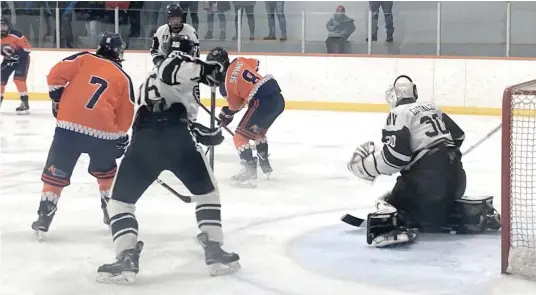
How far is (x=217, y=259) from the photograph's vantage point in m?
3.05

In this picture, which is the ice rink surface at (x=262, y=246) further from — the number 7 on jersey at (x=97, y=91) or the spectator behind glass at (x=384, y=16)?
the spectator behind glass at (x=384, y=16)

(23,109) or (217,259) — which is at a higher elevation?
(23,109)

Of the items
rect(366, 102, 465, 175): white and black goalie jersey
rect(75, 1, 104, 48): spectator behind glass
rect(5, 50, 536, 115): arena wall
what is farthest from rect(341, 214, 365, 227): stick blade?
rect(75, 1, 104, 48): spectator behind glass

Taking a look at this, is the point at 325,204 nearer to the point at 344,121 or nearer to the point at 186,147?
the point at 186,147

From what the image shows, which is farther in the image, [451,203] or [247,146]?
[247,146]

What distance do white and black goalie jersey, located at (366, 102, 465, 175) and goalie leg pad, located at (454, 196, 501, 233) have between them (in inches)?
10.7

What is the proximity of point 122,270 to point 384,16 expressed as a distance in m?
6.81

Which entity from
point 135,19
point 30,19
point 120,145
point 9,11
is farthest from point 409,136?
point 9,11

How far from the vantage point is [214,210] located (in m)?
3.03

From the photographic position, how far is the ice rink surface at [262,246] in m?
2.92

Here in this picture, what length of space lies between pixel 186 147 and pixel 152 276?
0.48 m

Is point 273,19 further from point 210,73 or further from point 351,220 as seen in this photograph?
point 210,73

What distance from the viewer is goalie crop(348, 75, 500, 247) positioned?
3559 mm

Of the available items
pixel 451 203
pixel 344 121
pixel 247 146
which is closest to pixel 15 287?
pixel 451 203
